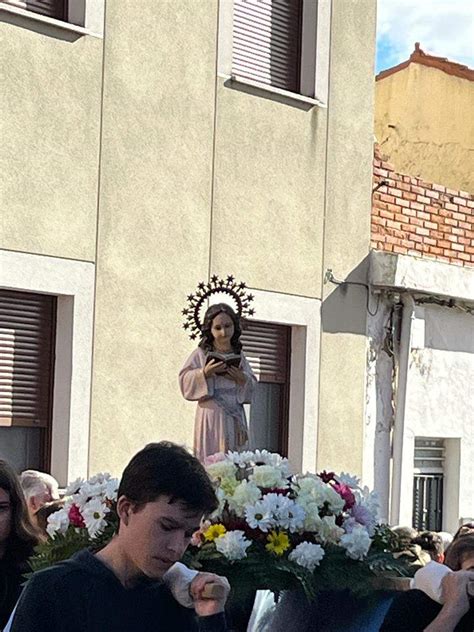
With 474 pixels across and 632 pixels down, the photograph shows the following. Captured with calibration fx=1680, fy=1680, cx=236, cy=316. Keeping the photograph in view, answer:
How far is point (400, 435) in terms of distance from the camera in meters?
16.1

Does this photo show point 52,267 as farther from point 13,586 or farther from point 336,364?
point 13,586

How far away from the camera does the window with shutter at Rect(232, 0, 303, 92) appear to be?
1447cm

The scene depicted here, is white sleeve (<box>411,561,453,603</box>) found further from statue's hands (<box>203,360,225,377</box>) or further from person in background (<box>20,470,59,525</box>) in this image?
statue's hands (<box>203,360,225,377</box>)

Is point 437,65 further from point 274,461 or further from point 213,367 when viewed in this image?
point 274,461

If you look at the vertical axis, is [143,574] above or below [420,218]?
below

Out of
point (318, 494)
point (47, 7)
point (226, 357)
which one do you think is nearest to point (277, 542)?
point (318, 494)

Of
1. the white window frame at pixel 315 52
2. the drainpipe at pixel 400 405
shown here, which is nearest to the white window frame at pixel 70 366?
the white window frame at pixel 315 52

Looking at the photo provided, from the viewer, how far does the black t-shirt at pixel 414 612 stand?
5.66 meters

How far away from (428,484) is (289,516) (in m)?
11.7

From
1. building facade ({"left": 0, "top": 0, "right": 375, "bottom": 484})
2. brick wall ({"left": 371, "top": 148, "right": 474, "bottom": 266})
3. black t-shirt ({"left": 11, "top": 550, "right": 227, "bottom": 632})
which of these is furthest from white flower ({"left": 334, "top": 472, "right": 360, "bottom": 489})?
brick wall ({"left": 371, "top": 148, "right": 474, "bottom": 266})

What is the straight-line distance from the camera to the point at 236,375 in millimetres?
10406

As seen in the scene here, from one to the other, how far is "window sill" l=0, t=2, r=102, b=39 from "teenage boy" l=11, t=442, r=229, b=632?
851 cm

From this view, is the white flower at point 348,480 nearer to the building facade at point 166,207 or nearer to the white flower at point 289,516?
the white flower at point 289,516

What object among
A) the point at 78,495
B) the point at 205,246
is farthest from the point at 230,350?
the point at 78,495
